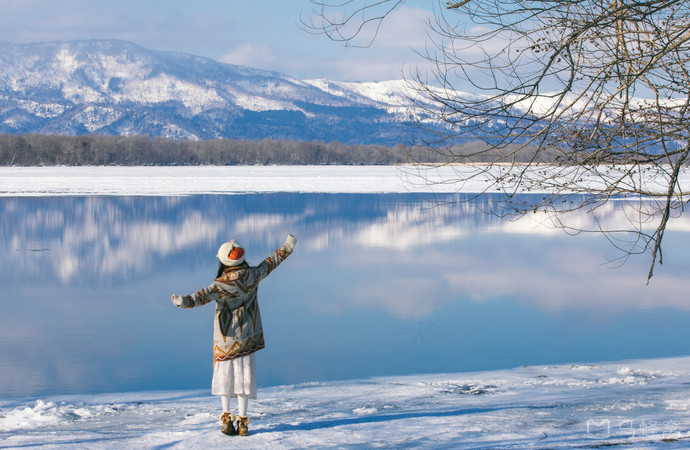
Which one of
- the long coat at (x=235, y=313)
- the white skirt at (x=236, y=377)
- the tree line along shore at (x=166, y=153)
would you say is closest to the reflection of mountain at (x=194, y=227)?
the long coat at (x=235, y=313)

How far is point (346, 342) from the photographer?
10.2 m

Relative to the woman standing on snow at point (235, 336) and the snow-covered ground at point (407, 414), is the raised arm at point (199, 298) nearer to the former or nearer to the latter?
the woman standing on snow at point (235, 336)

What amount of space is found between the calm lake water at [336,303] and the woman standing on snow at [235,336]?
2810mm

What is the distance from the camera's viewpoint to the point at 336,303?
12.9 meters

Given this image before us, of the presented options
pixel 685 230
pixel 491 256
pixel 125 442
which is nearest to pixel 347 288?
pixel 491 256

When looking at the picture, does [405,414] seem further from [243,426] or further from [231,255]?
[231,255]

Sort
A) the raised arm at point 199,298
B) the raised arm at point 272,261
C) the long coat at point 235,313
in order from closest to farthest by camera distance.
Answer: the raised arm at point 199,298, the long coat at point 235,313, the raised arm at point 272,261

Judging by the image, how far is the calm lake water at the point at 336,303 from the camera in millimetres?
9242

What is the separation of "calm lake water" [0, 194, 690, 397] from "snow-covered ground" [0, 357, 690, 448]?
1.12m

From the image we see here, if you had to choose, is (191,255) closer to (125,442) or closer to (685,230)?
(125,442)

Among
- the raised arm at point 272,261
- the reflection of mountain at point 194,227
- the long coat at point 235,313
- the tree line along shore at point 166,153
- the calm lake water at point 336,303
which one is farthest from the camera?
the tree line along shore at point 166,153

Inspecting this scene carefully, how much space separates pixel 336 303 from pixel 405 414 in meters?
6.64

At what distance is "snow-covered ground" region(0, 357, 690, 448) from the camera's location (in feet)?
17.8

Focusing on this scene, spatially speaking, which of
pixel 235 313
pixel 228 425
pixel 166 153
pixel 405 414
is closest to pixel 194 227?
pixel 405 414
